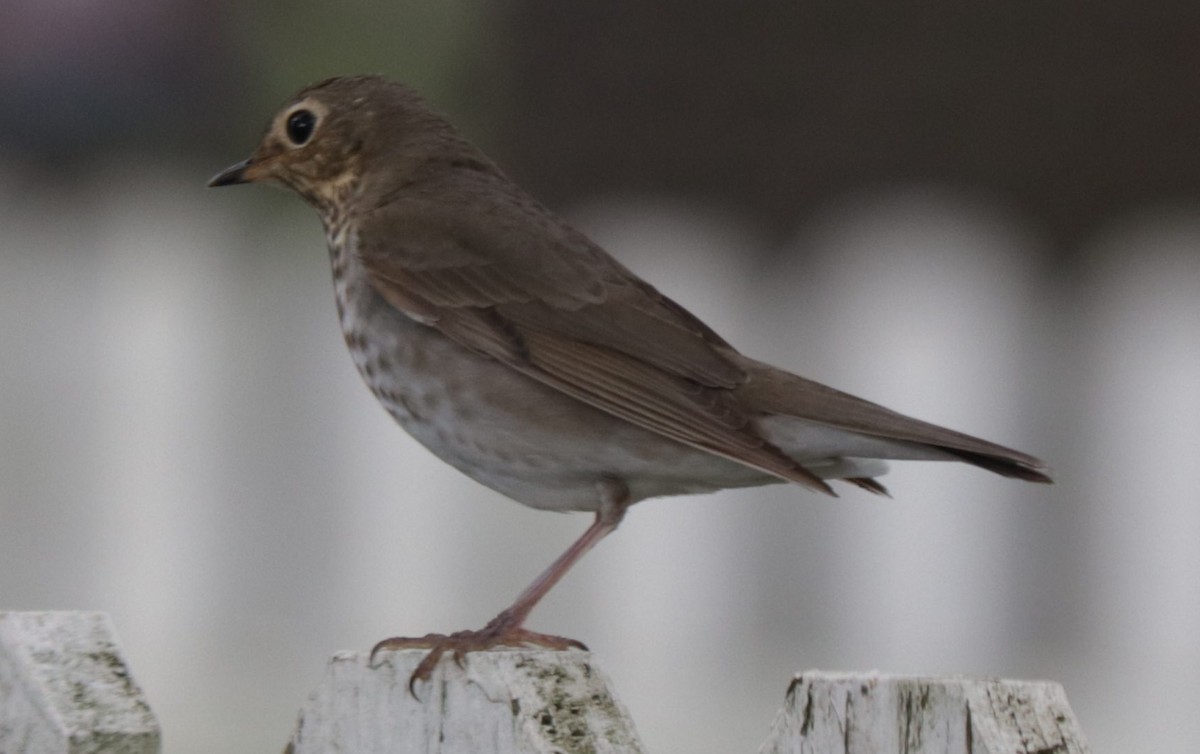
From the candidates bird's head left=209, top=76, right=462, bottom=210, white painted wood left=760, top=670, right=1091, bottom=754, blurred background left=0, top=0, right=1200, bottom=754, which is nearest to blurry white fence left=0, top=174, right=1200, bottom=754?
blurred background left=0, top=0, right=1200, bottom=754

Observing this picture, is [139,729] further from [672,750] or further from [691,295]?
[691,295]

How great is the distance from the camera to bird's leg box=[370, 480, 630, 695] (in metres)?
2.54

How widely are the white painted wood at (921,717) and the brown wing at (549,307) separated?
3.22 feet

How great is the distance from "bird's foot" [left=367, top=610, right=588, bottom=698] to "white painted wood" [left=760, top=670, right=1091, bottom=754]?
394mm

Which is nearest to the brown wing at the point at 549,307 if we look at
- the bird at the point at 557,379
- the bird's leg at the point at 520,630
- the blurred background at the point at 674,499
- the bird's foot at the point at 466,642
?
the bird at the point at 557,379

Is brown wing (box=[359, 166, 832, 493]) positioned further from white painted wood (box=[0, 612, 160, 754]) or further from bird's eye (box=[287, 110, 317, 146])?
white painted wood (box=[0, 612, 160, 754])

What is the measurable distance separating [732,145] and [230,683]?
2419mm

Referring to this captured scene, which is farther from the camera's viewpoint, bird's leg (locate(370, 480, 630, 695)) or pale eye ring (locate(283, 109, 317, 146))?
pale eye ring (locate(283, 109, 317, 146))

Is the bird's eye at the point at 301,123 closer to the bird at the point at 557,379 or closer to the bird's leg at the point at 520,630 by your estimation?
the bird at the point at 557,379

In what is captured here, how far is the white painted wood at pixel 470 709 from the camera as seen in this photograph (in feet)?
7.89

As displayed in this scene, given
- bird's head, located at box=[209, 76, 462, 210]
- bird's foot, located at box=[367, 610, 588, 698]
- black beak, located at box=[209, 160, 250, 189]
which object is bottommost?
bird's foot, located at box=[367, 610, 588, 698]

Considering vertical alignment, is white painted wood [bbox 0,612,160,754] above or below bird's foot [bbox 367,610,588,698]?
below

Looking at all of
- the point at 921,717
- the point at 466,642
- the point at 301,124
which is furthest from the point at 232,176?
the point at 921,717

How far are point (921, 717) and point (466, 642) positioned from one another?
0.64 meters
